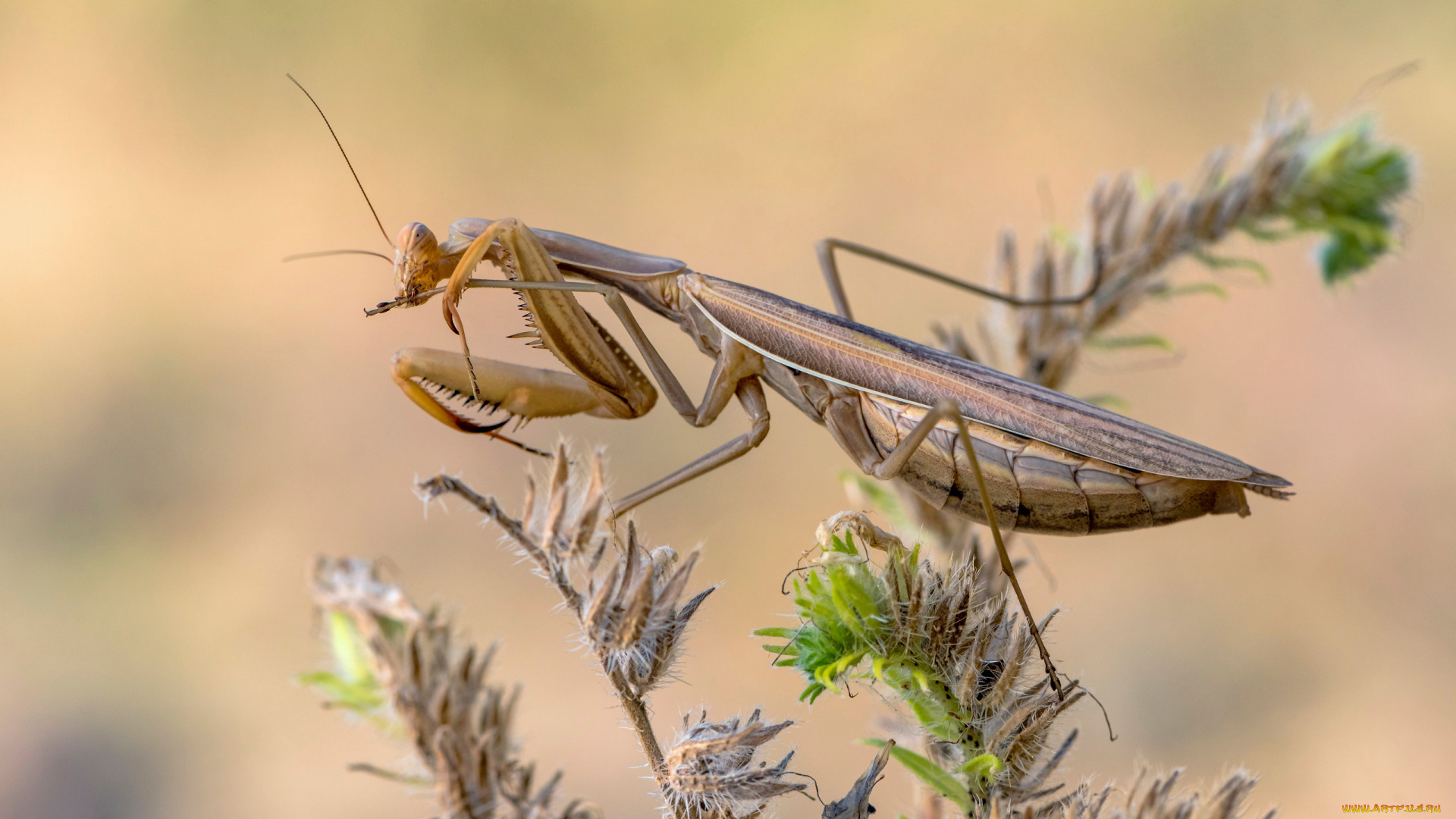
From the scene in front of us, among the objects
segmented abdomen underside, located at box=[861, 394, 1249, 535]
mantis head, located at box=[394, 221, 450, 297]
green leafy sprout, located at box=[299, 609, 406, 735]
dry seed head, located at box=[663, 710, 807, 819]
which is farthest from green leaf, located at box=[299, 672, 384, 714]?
segmented abdomen underside, located at box=[861, 394, 1249, 535]

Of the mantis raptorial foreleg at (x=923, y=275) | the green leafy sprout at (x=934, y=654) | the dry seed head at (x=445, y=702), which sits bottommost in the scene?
the dry seed head at (x=445, y=702)

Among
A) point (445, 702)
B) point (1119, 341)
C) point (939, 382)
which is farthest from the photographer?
point (1119, 341)

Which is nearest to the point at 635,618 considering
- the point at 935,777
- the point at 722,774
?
the point at 722,774

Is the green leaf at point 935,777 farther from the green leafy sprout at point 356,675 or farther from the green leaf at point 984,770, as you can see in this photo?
the green leafy sprout at point 356,675

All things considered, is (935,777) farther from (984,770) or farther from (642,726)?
(642,726)

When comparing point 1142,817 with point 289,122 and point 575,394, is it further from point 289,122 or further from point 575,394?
point 289,122

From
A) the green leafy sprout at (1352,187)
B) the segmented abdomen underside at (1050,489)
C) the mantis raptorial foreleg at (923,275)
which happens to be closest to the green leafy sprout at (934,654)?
the segmented abdomen underside at (1050,489)

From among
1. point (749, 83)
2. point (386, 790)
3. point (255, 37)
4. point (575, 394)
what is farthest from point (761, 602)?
point (255, 37)
